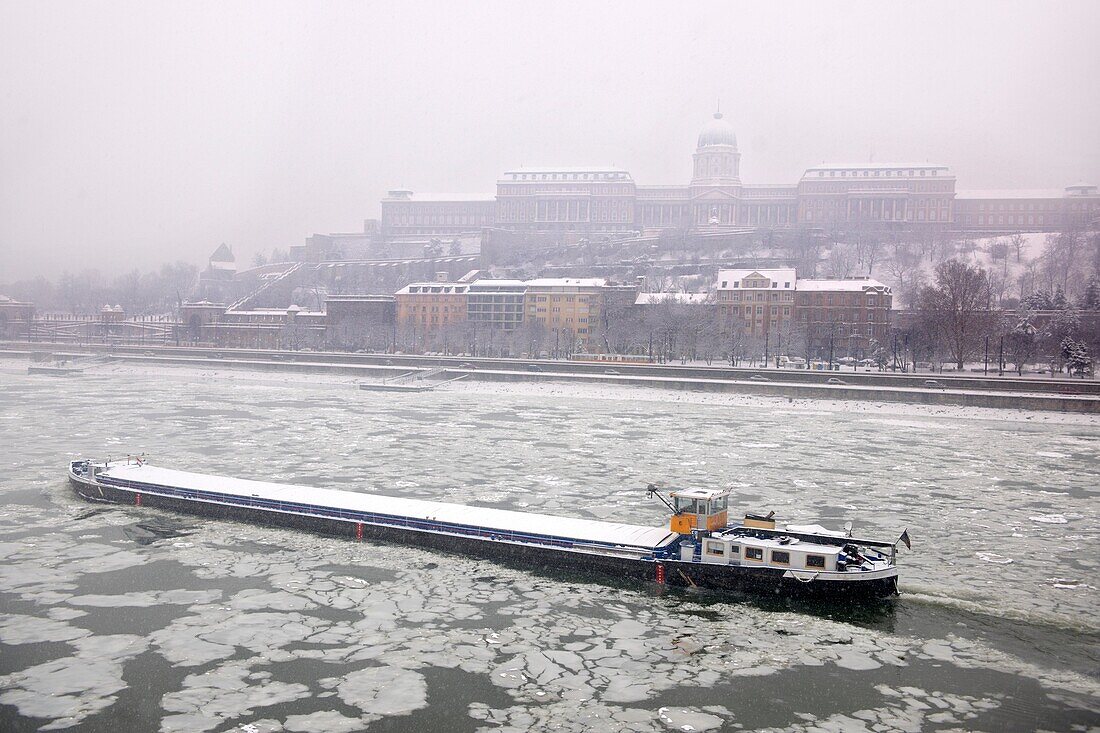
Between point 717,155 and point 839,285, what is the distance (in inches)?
2772

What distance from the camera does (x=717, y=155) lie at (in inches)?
5960

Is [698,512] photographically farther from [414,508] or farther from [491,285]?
[491,285]

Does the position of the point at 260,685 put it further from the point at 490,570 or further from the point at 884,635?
the point at 884,635

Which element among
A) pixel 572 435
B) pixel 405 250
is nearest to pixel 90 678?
pixel 572 435

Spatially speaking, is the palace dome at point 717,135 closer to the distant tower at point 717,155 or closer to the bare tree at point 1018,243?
the distant tower at point 717,155

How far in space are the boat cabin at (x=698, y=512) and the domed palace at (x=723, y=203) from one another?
112 meters

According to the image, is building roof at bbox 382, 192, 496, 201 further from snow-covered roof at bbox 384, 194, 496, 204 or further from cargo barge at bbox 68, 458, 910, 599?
cargo barge at bbox 68, 458, 910, 599

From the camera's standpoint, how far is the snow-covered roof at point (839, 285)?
8475cm

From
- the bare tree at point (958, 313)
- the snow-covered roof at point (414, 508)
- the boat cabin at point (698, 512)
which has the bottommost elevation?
the snow-covered roof at point (414, 508)

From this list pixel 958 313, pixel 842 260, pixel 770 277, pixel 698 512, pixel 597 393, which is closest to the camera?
pixel 698 512

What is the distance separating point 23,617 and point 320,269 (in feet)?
389

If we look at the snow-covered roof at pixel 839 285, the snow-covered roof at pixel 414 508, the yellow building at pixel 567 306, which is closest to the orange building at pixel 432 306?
the yellow building at pixel 567 306

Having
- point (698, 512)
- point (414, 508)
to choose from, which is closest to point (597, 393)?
point (414, 508)

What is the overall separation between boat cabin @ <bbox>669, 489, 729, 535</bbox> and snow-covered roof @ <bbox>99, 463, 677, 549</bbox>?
372 millimetres
